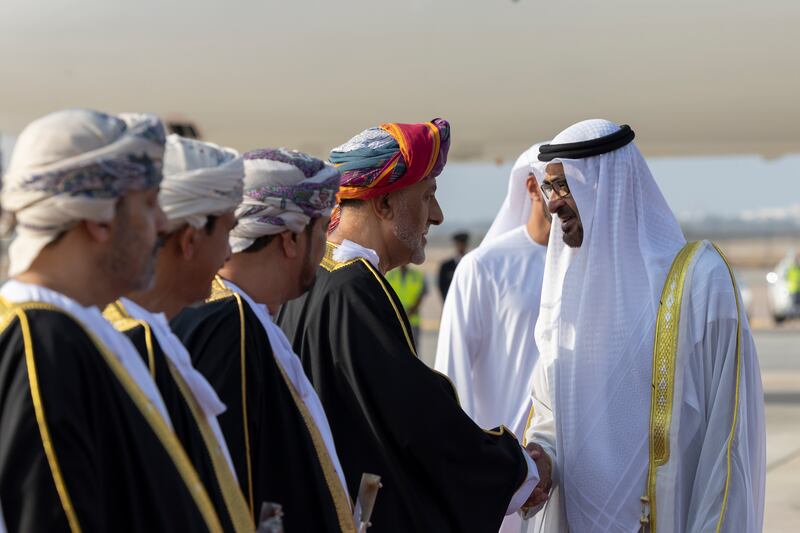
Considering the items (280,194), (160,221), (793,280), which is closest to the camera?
(160,221)

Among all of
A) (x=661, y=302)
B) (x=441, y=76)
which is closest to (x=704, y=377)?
→ (x=661, y=302)

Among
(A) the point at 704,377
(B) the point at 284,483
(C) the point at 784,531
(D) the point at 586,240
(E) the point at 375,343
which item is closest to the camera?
(B) the point at 284,483

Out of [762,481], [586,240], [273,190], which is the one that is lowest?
[762,481]

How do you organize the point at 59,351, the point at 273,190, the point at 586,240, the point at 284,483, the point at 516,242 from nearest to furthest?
the point at 59,351, the point at 284,483, the point at 273,190, the point at 586,240, the point at 516,242

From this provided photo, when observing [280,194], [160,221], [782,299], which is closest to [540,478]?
[280,194]

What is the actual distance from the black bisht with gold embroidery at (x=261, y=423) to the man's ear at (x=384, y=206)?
0.80 metres

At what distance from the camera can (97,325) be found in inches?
61.6

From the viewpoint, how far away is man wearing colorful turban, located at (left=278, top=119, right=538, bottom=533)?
2.56 m

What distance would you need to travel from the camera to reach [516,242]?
4.20m

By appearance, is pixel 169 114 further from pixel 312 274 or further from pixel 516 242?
pixel 312 274

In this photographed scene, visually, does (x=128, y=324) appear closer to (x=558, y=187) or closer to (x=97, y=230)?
(x=97, y=230)

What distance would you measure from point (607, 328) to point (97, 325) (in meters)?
1.58

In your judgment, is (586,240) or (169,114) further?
(169,114)

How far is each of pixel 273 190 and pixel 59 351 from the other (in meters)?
0.86
